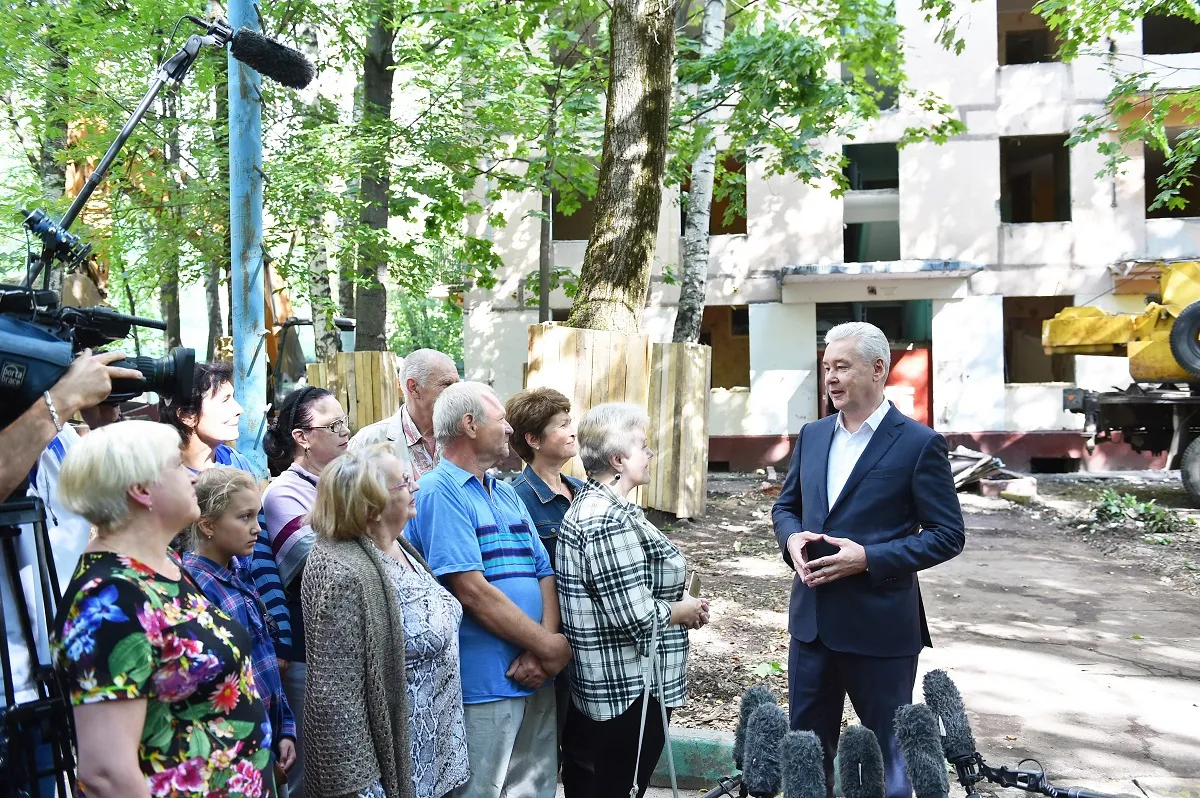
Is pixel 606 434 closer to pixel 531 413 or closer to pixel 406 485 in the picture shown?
pixel 531 413

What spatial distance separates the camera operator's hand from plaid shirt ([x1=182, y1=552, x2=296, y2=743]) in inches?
28.2

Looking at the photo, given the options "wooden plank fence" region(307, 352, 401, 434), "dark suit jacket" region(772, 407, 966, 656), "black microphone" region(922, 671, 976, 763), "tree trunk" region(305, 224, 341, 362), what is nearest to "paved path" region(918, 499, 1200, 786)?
"dark suit jacket" region(772, 407, 966, 656)

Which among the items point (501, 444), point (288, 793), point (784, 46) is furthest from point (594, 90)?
point (288, 793)

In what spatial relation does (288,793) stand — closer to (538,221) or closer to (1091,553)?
(1091,553)

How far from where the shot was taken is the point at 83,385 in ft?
7.59

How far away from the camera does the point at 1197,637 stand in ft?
22.7

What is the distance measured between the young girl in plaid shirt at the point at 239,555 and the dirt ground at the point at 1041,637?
255 cm

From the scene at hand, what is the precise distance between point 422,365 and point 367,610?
189 cm

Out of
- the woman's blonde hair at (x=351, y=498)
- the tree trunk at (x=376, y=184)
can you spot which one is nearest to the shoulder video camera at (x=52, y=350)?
the woman's blonde hair at (x=351, y=498)

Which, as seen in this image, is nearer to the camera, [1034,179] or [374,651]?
[374,651]

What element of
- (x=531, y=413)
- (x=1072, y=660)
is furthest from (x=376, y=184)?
(x=1072, y=660)

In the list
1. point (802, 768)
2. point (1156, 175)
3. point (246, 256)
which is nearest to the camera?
point (802, 768)

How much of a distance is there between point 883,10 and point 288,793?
42.9 ft

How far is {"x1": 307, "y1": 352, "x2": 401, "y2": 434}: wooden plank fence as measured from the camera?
10195 mm
